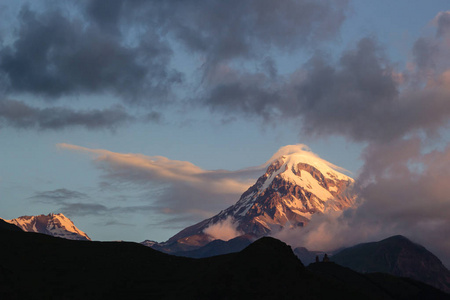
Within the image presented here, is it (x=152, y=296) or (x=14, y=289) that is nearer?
(x=14, y=289)

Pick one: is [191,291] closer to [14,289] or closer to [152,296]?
[152,296]

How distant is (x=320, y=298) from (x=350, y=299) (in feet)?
39.8

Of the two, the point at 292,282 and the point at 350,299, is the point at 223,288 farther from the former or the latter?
the point at 350,299

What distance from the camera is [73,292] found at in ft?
637

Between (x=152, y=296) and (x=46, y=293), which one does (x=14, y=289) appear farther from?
(x=152, y=296)

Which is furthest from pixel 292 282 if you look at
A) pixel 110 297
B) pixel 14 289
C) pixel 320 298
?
pixel 14 289

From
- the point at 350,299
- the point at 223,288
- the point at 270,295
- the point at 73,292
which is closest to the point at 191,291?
the point at 223,288

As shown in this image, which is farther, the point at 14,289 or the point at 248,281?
the point at 248,281

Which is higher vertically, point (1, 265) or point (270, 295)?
point (1, 265)

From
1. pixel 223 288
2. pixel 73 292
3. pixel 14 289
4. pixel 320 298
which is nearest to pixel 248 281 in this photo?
pixel 223 288

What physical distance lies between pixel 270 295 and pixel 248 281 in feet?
36.7

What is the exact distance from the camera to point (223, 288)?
7608 inches

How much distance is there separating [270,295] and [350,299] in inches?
1165

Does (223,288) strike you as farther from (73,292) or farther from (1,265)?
(1,265)
